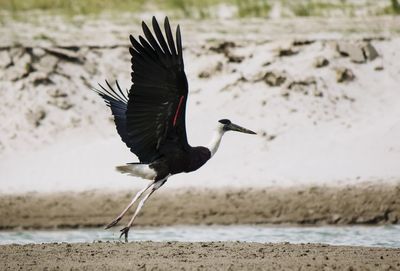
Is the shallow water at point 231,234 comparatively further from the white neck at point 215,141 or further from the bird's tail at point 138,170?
the bird's tail at point 138,170

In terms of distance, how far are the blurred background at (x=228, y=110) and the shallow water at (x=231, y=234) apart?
23 centimetres

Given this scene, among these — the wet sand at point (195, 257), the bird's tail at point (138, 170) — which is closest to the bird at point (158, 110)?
the bird's tail at point (138, 170)

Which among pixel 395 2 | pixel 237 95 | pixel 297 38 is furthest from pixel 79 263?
pixel 395 2

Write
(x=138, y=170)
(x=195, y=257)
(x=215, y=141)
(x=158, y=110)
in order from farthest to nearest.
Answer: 1. (x=215, y=141)
2. (x=138, y=170)
3. (x=158, y=110)
4. (x=195, y=257)

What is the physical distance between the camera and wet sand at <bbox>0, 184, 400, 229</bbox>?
1278cm

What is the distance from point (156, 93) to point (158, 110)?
0.67 ft

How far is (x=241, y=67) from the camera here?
16.6 metres

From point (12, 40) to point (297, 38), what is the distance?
4.45m

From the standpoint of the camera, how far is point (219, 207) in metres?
13.2

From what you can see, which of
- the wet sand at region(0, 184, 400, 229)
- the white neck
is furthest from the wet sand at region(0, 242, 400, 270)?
the wet sand at region(0, 184, 400, 229)

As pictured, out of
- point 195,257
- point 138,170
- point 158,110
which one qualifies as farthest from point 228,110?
point 195,257

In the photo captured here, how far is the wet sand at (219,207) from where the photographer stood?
12.8 meters

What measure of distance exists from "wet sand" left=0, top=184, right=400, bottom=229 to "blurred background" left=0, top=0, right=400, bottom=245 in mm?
19

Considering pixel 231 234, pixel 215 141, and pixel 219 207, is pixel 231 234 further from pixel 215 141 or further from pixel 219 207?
pixel 215 141
